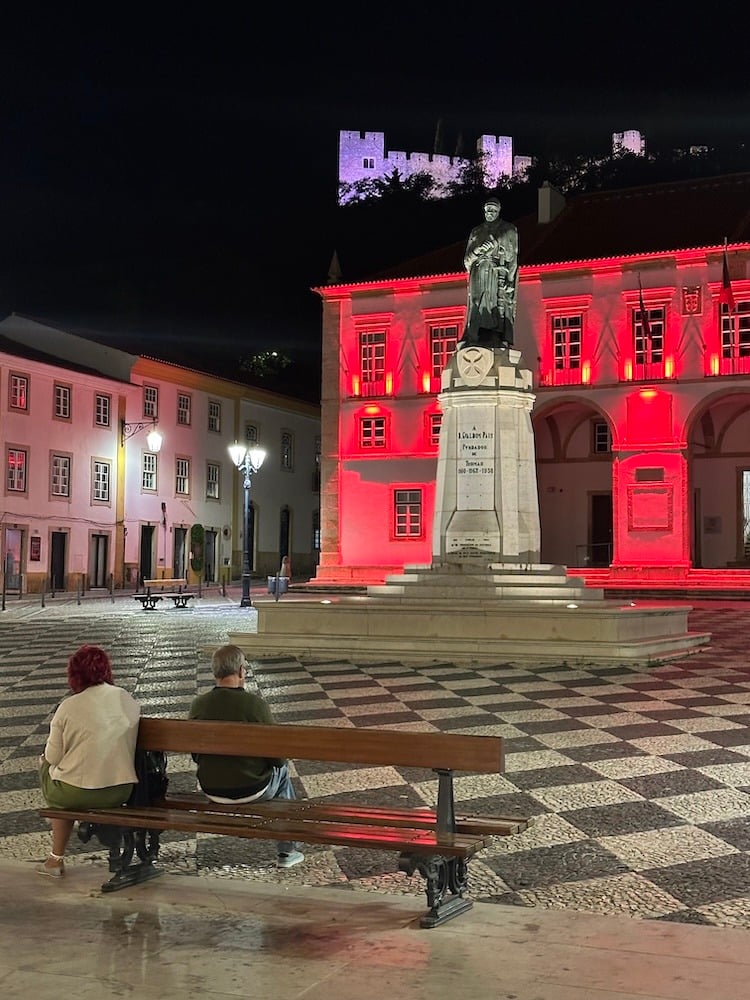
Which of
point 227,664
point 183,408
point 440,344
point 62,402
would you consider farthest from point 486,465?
point 183,408

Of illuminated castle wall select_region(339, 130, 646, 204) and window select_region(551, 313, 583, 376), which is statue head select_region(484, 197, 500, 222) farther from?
illuminated castle wall select_region(339, 130, 646, 204)

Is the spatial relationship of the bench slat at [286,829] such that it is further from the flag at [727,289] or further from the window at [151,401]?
the window at [151,401]

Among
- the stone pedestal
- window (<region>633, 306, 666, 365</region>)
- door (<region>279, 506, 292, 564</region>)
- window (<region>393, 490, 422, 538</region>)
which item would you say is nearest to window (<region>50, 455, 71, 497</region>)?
window (<region>393, 490, 422, 538</region>)

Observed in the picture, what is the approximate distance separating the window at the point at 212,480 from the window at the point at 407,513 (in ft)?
36.4

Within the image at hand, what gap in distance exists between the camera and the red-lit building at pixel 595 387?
33.8 metres

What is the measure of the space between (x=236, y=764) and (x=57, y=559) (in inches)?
1329

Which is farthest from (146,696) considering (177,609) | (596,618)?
(177,609)

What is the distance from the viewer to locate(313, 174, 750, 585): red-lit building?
3384 centimetres

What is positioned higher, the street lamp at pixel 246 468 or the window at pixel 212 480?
the window at pixel 212 480

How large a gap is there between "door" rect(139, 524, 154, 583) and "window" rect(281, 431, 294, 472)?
34.9 ft

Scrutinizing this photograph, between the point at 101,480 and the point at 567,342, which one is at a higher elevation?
the point at 567,342

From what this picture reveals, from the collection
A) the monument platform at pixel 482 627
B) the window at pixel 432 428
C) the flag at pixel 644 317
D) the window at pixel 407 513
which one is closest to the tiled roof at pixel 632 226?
the flag at pixel 644 317

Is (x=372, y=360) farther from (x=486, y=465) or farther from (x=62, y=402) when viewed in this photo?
(x=486, y=465)

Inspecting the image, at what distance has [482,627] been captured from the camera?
14148 mm
